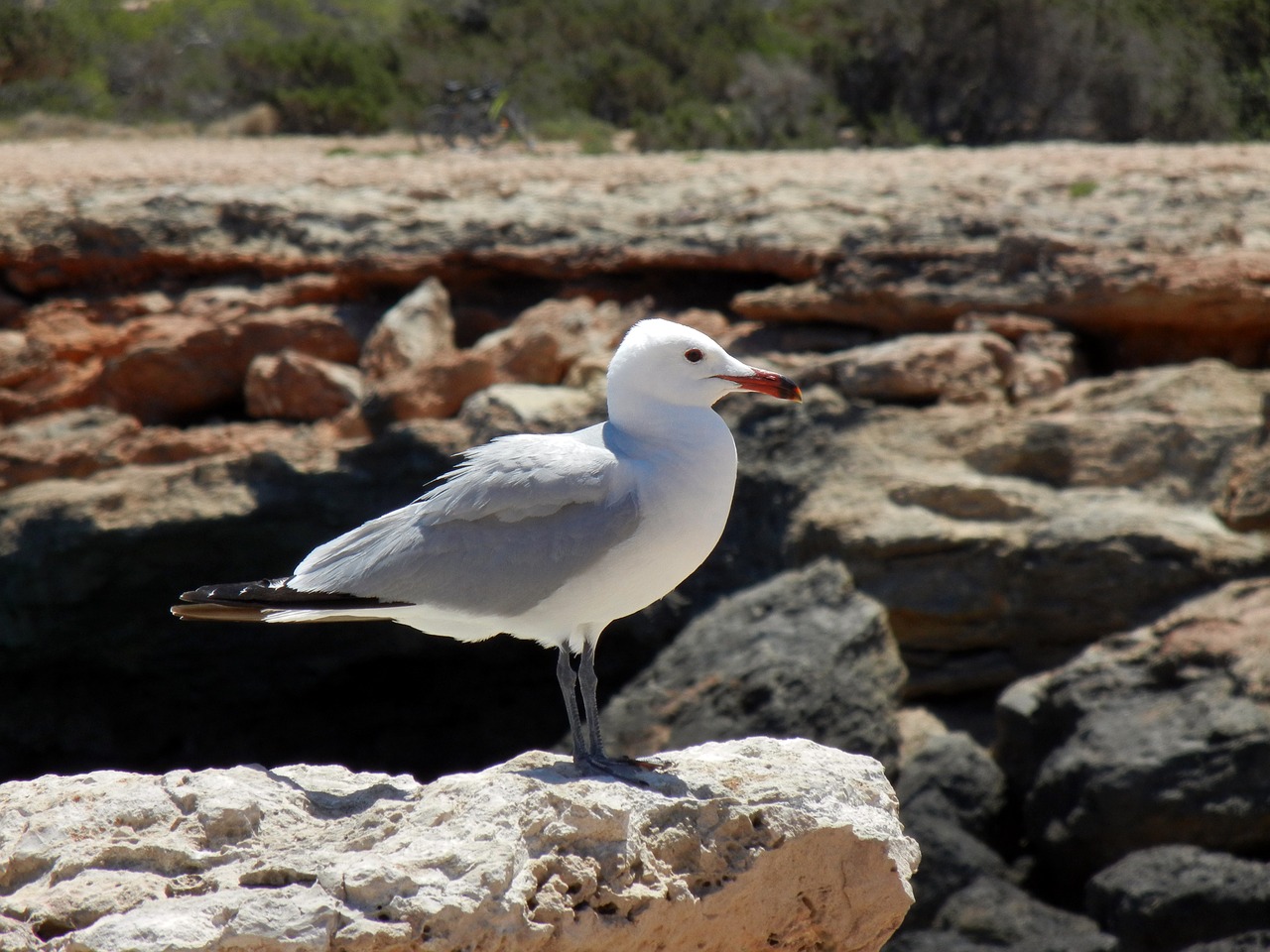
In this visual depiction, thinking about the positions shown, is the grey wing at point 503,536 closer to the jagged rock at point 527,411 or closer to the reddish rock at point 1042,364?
the jagged rock at point 527,411

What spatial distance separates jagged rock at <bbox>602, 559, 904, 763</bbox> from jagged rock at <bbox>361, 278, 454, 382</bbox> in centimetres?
383

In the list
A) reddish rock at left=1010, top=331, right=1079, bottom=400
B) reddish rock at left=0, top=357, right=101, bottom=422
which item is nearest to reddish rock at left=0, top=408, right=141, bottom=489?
reddish rock at left=0, top=357, right=101, bottom=422

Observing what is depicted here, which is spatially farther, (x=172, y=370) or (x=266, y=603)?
(x=172, y=370)

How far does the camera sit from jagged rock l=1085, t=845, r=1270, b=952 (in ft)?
23.2

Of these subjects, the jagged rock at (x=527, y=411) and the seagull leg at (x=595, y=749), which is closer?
the seagull leg at (x=595, y=749)

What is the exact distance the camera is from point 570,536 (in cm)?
458

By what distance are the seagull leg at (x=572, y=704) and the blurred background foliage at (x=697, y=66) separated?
50.0ft

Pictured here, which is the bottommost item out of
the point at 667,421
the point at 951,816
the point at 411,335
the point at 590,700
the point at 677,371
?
the point at 951,816

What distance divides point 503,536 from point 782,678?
4.16m

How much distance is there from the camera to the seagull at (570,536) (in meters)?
4.54

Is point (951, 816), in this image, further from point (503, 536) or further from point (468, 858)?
point (468, 858)

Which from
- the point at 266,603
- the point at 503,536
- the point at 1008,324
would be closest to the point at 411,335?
the point at 1008,324

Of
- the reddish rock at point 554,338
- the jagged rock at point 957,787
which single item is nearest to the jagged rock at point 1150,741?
the jagged rock at point 957,787

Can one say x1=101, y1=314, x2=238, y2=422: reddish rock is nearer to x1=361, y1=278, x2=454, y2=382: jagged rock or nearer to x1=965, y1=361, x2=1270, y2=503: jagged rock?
x1=361, y1=278, x2=454, y2=382: jagged rock
